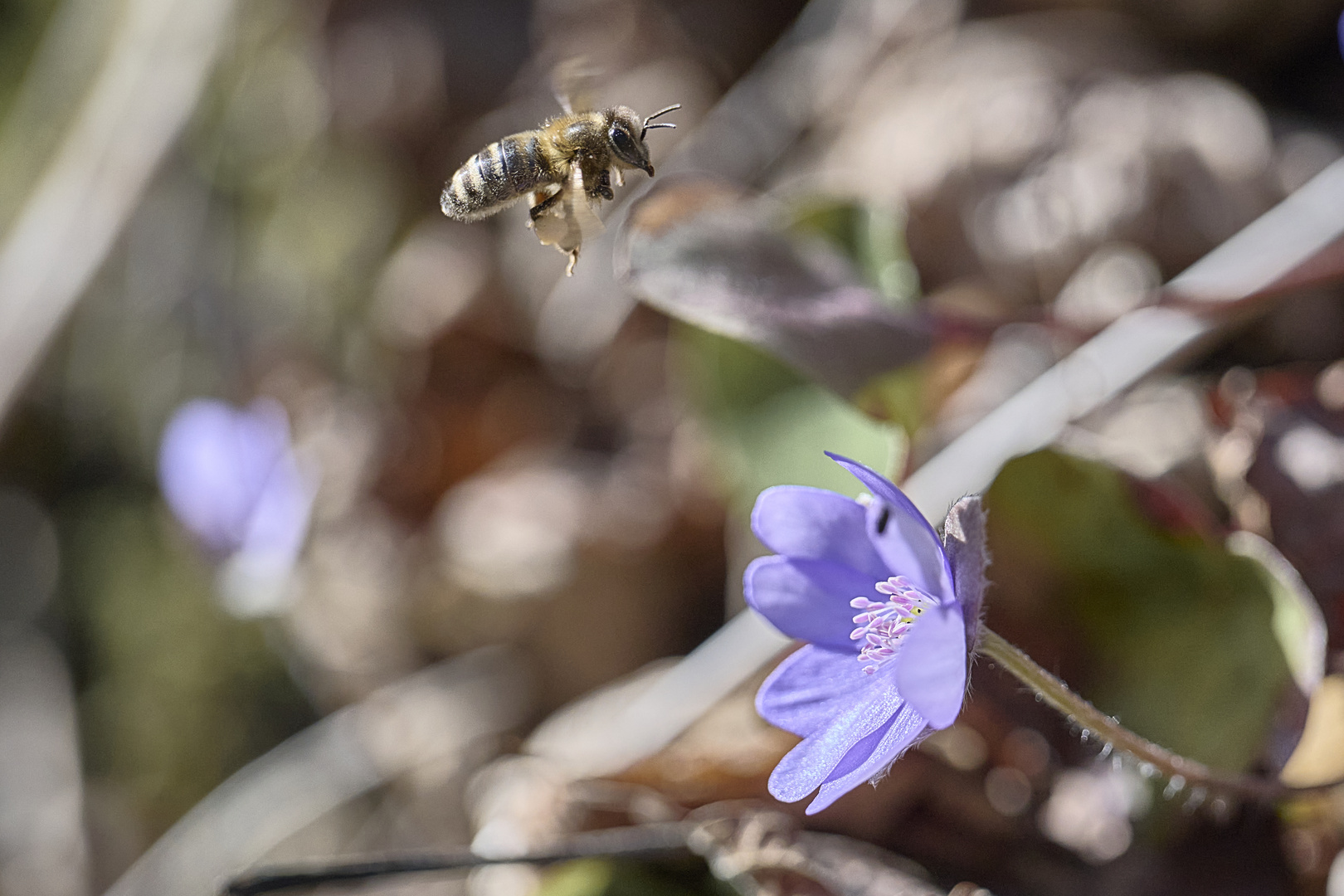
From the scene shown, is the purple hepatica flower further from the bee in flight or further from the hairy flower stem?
the bee in flight

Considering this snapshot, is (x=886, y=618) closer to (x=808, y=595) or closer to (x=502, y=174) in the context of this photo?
(x=808, y=595)

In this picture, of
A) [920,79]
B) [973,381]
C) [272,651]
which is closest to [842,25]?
[920,79]

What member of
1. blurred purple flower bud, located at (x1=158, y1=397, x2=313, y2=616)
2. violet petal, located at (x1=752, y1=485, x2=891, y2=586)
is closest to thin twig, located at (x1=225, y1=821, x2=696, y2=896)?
violet petal, located at (x1=752, y1=485, x2=891, y2=586)

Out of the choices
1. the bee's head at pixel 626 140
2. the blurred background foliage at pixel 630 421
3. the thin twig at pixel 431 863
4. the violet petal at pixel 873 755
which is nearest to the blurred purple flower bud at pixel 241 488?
the blurred background foliage at pixel 630 421

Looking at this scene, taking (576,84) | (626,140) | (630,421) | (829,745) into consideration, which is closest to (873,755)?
(829,745)

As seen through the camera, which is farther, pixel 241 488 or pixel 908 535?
pixel 241 488

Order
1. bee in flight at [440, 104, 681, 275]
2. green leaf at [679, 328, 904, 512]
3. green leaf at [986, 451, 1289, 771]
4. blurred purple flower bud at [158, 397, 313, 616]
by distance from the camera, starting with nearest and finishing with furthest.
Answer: green leaf at [986, 451, 1289, 771]
bee in flight at [440, 104, 681, 275]
green leaf at [679, 328, 904, 512]
blurred purple flower bud at [158, 397, 313, 616]

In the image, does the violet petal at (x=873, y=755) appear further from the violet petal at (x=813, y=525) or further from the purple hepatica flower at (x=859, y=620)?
the violet petal at (x=813, y=525)
